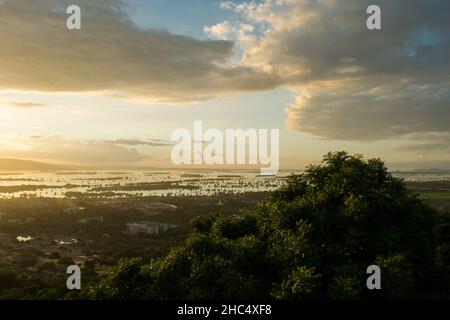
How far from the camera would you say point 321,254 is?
1631cm

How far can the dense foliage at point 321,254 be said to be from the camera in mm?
14386

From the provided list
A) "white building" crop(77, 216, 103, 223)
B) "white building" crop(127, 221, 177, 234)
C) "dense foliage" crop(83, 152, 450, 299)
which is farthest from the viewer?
"white building" crop(77, 216, 103, 223)

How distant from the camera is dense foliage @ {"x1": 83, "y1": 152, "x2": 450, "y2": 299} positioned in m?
14.4

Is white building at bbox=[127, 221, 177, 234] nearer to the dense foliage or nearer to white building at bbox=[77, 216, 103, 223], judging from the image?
white building at bbox=[77, 216, 103, 223]

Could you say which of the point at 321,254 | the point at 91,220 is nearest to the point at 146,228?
the point at 91,220

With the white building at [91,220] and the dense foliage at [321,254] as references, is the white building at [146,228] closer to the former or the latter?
the white building at [91,220]

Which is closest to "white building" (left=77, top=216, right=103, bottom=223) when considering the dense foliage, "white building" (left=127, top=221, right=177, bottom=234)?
"white building" (left=127, top=221, right=177, bottom=234)

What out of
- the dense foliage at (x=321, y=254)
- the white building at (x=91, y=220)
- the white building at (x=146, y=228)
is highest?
the dense foliage at (x=321, y=254)

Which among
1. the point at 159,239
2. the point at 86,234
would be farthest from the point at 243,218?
the point at 86,234

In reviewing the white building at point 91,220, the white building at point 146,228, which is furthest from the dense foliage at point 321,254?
the white building at point 91,220

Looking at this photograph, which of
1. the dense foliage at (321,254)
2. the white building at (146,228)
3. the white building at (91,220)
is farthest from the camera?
the white building at (91,220)

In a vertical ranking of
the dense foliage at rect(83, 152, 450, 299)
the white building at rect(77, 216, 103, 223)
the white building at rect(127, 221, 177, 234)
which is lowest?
the white building at rect(127, 221, 177, 234)
